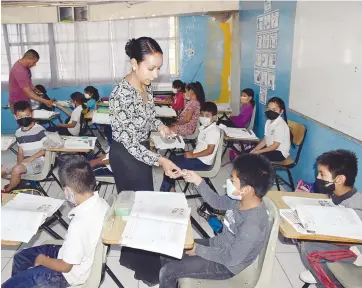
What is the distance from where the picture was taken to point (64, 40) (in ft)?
20.9

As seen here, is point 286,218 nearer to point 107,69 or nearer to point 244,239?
point 244,239

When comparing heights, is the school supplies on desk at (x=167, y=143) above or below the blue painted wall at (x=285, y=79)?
below

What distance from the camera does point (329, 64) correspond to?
9.45 feet

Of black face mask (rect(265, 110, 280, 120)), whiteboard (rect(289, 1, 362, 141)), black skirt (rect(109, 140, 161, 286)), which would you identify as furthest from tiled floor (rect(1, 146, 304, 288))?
black face mask (rect(265, 110, 280, 120))

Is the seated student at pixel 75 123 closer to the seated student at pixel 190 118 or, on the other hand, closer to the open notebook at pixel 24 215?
the seated student at pixel 190 118

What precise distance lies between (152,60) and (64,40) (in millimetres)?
5241

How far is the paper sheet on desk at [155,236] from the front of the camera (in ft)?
4.45

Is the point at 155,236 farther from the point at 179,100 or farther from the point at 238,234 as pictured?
the point at 179,100

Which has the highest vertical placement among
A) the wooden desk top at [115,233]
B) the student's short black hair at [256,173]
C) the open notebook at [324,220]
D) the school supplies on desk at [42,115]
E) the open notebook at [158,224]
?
the student's short black hair at [256,173]

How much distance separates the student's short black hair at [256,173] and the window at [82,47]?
16.7 ft

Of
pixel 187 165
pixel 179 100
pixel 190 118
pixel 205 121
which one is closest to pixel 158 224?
pixel 187 165

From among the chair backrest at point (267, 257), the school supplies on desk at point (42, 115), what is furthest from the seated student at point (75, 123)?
the chair backrest at point (267, 257)

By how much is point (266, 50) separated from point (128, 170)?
3.15 m

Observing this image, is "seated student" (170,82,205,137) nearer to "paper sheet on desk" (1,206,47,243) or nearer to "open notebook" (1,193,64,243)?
"open notebook" (1,193,64,243)
